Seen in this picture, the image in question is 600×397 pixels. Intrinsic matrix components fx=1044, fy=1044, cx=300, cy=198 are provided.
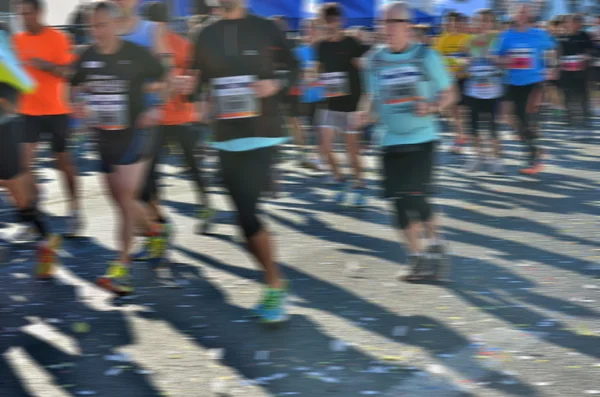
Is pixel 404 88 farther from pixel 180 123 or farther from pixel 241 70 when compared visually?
pixel 180 123

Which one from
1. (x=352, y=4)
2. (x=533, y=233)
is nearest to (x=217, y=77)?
(x=533, y=233)

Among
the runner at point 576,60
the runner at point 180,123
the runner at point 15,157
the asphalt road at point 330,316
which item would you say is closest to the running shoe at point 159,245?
the asphalt road at point 330,316

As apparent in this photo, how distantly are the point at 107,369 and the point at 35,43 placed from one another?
3.59m

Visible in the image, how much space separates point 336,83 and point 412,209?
3417 mm

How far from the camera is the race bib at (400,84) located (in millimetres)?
6664

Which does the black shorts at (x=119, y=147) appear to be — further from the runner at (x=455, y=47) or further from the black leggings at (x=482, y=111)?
the runner at (x=455, y=47)

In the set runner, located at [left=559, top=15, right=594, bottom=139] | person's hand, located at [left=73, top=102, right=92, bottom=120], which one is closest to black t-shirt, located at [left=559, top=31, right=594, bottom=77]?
runner, located at [left=559, top=15, right=594, bottom=139]

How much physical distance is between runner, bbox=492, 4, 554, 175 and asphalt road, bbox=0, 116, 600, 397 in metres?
1.69

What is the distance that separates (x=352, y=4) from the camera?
724 inches

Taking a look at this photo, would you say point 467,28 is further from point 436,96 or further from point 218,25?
point 218,25

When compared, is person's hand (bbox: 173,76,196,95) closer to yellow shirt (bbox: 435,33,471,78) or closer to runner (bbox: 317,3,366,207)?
runner (bbox: 317,3,366,207)

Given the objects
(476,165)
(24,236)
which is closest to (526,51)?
(476,165)

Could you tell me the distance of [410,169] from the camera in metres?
6.84

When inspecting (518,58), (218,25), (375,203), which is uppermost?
(218,25)
